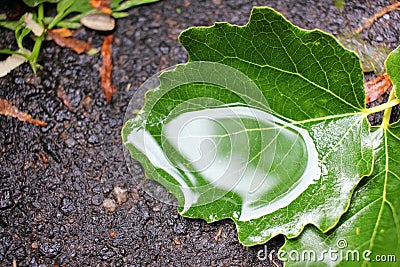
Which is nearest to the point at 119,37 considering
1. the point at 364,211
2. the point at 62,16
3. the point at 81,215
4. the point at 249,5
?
the point at 62,16

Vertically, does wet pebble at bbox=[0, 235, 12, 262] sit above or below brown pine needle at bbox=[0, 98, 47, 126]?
below

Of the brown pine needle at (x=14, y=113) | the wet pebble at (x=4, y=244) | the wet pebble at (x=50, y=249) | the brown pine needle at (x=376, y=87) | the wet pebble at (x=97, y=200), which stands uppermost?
the brown pine needle at (x=376, y=87)

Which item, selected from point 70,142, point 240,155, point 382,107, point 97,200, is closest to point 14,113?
point 70,142

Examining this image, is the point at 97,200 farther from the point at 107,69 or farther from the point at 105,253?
the point at 107,69

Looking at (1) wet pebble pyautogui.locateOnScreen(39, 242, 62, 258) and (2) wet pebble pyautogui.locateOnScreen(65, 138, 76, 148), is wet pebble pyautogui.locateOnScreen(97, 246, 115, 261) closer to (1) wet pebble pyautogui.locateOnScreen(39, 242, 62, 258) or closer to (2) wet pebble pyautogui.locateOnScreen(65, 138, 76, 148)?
(1) wet pebble pyautogui.locateOnScreen(39, 242, 62, 258)

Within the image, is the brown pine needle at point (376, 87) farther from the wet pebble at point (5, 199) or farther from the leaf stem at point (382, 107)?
the wet pebble at point (5, 199)

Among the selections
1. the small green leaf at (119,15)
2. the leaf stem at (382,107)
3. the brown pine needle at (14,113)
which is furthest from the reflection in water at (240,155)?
the small green leaf at (119,15)

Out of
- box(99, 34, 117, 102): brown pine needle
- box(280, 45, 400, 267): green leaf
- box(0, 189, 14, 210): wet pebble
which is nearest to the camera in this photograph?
box(280, 45, 400, 267): green leaf

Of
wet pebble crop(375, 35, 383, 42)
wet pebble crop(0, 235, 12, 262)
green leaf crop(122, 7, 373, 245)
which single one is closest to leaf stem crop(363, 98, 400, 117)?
green leaf crop(122, 7, 373, 245)

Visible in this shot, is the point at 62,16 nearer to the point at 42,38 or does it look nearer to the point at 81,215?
the point at 42,38
